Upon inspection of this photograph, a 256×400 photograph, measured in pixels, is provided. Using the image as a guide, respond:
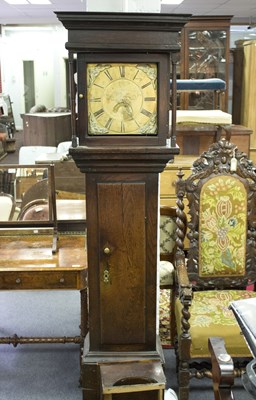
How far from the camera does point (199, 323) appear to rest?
229 centimetres

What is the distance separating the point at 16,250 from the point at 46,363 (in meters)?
0.68

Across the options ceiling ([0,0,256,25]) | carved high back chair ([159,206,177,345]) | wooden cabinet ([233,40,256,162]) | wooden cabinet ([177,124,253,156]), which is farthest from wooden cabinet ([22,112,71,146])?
carved high back chair ([159,206,177,345])

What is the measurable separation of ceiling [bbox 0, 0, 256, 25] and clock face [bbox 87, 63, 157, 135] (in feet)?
18.4

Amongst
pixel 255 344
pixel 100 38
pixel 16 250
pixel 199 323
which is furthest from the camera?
pixel 16 250

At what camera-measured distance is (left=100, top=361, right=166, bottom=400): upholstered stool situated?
1.94 meters

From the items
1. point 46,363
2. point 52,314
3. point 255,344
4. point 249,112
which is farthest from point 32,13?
point 255,344

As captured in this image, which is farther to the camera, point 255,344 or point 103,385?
point 103,385

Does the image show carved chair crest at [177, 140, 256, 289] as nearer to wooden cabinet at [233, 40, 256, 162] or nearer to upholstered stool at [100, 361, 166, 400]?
upholstered stool at [100, 361, 166, 400]

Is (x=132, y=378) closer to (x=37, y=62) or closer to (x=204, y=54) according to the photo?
(x=204, y=54)

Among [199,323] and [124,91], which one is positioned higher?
[124,91]

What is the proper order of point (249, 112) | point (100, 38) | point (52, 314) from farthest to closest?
point (249, 112) → point (52, 314) → point (100, 38)

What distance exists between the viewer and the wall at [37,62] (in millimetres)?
11867

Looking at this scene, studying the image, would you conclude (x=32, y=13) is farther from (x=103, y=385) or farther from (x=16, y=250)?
(x=103, y=385)

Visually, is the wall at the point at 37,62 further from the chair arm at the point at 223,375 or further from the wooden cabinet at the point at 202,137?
the chair arm at the point at 223,375
